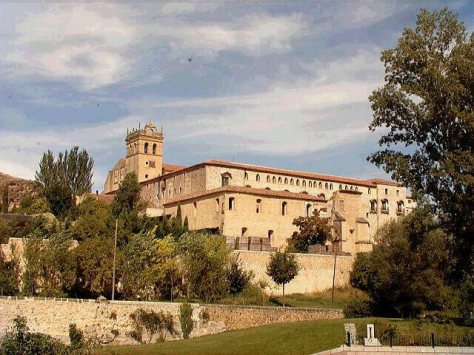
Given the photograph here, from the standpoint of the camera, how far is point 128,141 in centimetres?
9038

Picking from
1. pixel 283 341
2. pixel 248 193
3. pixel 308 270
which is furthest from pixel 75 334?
pixel 248 193

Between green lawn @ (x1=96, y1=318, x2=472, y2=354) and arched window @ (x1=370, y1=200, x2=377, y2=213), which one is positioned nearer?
green lawn @ (x1=96, y1=318, x2=472, y2=354)

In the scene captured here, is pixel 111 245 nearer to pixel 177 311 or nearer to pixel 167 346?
pixel 177 311

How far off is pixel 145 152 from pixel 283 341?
194ft

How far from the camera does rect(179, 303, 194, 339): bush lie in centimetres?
3691

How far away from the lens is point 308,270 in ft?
172

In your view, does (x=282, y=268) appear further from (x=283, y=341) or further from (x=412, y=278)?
Answer: (x=283, y=341)

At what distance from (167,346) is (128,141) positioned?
60749mm

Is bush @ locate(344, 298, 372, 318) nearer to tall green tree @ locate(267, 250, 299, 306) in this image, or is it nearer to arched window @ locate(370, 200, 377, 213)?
tall green tree @ locate(267, 250, 299, 306)

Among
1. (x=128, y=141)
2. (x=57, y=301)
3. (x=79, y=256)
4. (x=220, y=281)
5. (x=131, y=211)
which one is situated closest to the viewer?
(x=57, y=301)

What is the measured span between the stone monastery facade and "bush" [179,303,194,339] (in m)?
16.0

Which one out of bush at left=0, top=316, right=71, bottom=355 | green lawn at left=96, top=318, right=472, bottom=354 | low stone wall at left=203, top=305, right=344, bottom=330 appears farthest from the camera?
low stone wall at left=203, top=305, right=344, bottom=330

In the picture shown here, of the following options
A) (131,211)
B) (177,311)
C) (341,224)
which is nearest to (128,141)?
(341,224)

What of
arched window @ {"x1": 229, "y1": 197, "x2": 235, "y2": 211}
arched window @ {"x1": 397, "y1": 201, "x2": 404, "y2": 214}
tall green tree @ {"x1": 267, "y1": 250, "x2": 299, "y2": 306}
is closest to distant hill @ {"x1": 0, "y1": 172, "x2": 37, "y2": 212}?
arched window @ {"x1": 229, "y1": 197, "x2": 235, "y2": 211}
